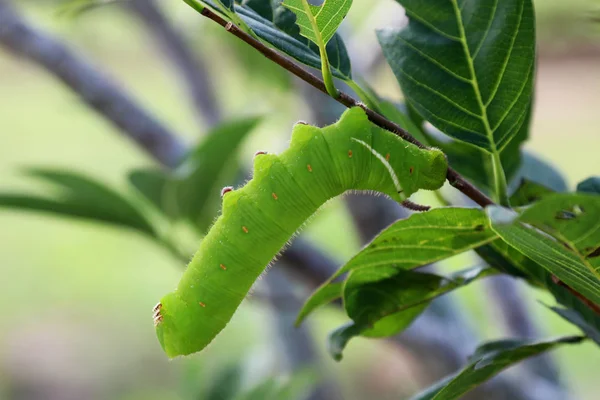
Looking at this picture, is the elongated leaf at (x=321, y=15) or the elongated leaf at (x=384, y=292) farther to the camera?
the elongated leaf at (x=384, y=292)

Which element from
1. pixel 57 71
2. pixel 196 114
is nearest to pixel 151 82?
pixel 196 114

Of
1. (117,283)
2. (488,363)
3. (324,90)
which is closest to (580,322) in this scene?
(488,363)

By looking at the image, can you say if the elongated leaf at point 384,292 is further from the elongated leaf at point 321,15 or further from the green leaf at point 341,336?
the elongated leaf at point 321,15

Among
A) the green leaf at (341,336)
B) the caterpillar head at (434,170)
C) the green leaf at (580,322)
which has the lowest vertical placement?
the green leaf at (580,322)

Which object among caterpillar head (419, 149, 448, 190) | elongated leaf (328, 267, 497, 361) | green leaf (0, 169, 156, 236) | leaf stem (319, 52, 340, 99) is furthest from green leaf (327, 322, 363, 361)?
green leaf (0, 169, 156, 236)

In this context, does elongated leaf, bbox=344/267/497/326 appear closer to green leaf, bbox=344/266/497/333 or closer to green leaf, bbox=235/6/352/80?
green leaf, bbox=344/266/497/333

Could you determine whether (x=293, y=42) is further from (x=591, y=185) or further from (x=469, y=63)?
(x=591, y=185)

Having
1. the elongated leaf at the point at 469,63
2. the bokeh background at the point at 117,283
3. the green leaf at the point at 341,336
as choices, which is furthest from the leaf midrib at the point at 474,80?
the bokeh background at the point at 117,283
